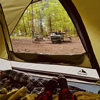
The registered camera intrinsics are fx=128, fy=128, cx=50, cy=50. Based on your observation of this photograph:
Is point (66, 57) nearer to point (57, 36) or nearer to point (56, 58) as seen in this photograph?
point (56, 58)

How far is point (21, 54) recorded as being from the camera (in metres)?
1.78

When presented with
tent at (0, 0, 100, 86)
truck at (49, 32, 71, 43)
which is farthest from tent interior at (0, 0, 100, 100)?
truck at (49, 32, 71, 43)

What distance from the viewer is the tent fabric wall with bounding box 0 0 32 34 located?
1587mm

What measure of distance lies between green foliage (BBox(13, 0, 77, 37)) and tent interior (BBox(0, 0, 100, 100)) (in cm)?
6

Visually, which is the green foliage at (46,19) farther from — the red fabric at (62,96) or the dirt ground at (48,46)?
the red fabric at (62,96)

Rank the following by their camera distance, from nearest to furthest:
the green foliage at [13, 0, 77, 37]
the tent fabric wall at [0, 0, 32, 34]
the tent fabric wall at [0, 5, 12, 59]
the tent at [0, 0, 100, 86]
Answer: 1. the tent at [0, 0, 100, 86]
2. the green foliage at [13, 0, 77, 37]
3. the tent fabric wall at [0, 0, 32, 34]
4. the tent fabric wall at [0, 5, 12, 59]

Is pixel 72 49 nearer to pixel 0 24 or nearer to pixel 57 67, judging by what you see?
pixel 57 67

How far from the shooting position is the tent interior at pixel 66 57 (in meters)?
1.23


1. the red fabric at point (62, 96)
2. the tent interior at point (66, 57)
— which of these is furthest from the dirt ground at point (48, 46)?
the red fabric at point (62, 96)

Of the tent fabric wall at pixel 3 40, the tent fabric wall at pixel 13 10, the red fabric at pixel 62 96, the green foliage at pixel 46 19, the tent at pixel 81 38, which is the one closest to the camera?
the red fabric at pixel 62 96

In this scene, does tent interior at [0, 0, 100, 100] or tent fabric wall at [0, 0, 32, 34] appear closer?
tent interior at [0, 0, 100, 100]

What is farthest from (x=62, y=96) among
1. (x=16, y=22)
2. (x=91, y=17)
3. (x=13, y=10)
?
(x=13, y=10)

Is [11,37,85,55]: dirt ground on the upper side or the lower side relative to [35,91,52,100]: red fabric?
upper

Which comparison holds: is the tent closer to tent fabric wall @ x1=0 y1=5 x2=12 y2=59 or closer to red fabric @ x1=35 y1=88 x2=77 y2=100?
tent fabric wall @ x1=0 y1=5 x2=12 y2=59
